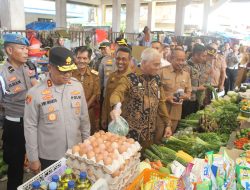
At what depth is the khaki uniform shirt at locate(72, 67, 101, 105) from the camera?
3962 millimetres

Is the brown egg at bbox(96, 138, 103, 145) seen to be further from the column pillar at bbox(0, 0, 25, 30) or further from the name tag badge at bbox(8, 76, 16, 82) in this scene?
the column pillar at bbox(0, 0, 25, 30)

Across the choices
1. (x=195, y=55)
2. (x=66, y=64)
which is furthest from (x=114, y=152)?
(x=195, y=55)

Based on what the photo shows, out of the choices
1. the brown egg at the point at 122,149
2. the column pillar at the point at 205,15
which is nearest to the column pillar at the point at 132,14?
the column pillar at the point at 205,15

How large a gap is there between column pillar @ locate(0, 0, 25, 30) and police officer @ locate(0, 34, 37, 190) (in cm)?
304

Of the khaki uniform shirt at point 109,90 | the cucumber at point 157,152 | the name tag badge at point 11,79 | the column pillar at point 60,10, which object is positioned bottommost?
the cucumber at point 157,152

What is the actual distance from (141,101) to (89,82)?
46.7 inches

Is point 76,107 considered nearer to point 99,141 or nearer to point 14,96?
point 99,141

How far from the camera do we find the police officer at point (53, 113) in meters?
2.32

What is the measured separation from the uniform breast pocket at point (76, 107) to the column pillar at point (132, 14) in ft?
30.3

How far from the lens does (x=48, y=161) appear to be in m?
2.53

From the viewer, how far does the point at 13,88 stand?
9.53ft

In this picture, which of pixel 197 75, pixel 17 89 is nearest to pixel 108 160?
pixel 17 89

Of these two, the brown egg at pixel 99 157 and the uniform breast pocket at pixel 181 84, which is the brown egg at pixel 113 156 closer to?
the brown egg at pixel 99 157

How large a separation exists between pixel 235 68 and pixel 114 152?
27.4 feet
